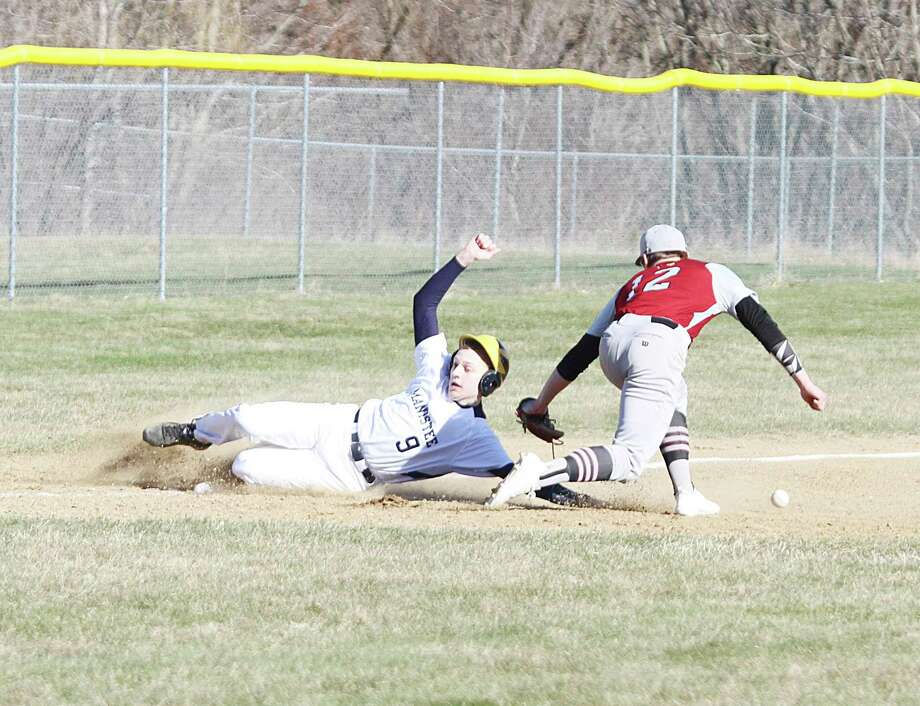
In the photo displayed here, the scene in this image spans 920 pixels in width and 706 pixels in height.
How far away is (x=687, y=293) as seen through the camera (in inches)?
294

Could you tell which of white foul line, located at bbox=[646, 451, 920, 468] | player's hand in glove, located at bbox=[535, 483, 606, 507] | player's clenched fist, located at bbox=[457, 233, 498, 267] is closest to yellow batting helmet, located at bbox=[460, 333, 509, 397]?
player's clenched fist, located at bbox=[457, 233, 498, 267]

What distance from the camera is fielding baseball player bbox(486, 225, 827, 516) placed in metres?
7.10

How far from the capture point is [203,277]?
1966 centimetres

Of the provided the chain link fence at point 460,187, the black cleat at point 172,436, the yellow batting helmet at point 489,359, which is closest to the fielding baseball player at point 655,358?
the yellow batting helmet at point 489,359

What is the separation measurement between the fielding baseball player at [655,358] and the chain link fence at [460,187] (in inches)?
464

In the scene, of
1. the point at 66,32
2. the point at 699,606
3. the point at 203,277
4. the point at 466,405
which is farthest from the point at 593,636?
the point at 66,32

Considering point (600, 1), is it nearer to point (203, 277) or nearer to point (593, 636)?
point (203, 277)

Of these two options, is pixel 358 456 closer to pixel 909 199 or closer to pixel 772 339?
pixel 772 339

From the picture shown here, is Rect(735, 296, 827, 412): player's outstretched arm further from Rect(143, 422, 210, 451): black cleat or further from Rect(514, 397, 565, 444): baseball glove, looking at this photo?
Rect(143, 422, 210, 451): black cleat

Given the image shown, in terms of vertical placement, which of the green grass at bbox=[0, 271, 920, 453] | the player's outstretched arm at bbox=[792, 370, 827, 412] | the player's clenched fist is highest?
the player's clenched fist

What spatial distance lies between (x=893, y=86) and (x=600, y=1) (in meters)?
11.3

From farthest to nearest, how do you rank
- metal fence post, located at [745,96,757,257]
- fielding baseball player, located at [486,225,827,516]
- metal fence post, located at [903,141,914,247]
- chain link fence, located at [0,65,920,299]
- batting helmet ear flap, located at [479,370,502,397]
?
metal fence post, located at [903,141,914,247] → metal fence post, located at [745,96,757,257] → chain link fence, located at [0,65,920,299] → batting helmet ear flap, located at [479,370,502,397] → fielding baseball player, located at [486,225,827,516]

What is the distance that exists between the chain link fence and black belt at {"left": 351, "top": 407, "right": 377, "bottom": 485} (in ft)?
37.8

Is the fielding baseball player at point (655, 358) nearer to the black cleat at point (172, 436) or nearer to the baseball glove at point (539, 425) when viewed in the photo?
the baseball glove at point (539, 425)
